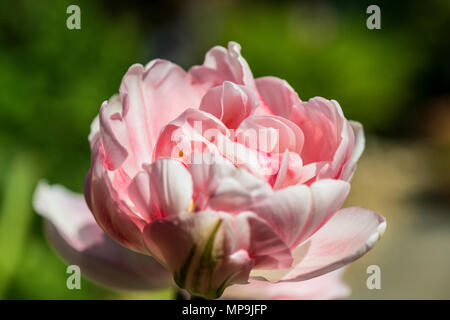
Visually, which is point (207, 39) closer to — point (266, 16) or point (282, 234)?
point (266, 16)

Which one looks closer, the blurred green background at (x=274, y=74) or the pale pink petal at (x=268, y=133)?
the pale pink petal at (x=268, y=133)

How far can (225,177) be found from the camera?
23cm

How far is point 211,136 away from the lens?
0.28 meters

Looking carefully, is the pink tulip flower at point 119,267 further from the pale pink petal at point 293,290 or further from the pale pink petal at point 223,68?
the pale pink petal at point 223,68

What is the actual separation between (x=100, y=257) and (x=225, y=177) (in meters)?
0.13

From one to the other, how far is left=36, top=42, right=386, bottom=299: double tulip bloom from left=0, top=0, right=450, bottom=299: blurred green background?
0.91 ft

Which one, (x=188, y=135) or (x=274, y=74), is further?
(x=274, y=74)

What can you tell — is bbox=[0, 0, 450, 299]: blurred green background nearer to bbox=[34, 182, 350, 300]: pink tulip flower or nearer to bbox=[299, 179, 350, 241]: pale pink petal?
bbox=[34, 182, 350, 300]: pink tulip flower

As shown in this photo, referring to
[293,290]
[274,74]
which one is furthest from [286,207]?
[274,74]

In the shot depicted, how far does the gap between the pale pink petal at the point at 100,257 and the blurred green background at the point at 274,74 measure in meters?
0.19

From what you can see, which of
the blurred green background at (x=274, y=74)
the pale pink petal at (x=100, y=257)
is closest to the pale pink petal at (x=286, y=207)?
the pale pink petal at (x=100, y=257)

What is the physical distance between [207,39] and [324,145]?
2404 millimetres

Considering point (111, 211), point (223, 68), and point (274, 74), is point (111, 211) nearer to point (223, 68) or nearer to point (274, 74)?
point (223, 68)

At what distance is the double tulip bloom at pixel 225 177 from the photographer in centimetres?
24
